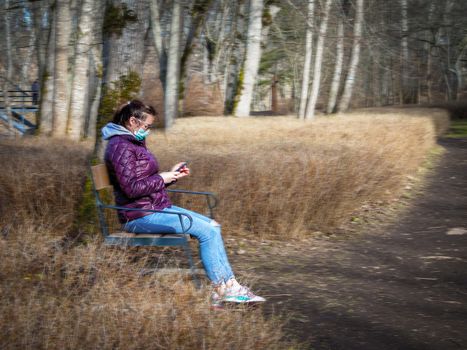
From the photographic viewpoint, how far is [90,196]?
6.64 m

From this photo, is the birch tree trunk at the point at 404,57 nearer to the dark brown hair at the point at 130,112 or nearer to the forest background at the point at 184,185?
the forest background at the point at 184,185

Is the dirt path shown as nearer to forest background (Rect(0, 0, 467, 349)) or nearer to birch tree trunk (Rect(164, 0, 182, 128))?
forest background (Rect(0, 0, 467, 349))

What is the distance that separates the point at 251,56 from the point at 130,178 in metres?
11.0

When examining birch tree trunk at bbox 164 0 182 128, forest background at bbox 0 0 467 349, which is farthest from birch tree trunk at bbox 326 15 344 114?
birch tree trunk at bbox 164 0 182 128

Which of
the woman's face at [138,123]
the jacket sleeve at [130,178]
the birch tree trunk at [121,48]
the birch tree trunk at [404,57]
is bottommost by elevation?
the jacket sleeve at [130,178]

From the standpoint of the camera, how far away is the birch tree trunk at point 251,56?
1489cm

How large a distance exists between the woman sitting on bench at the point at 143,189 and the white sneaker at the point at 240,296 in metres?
0.02

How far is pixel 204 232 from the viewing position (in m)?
5.10

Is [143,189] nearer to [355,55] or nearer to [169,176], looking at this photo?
[169,176]

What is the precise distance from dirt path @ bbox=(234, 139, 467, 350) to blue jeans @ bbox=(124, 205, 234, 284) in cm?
47

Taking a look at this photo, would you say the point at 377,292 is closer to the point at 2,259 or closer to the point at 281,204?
the point at 281,204

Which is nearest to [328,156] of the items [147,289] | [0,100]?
[147,289]

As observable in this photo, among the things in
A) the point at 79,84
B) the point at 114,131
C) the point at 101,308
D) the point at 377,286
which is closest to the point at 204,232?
the point at 114,131

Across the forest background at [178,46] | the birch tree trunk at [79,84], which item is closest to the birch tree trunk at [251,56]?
the forest background at [178,46]
